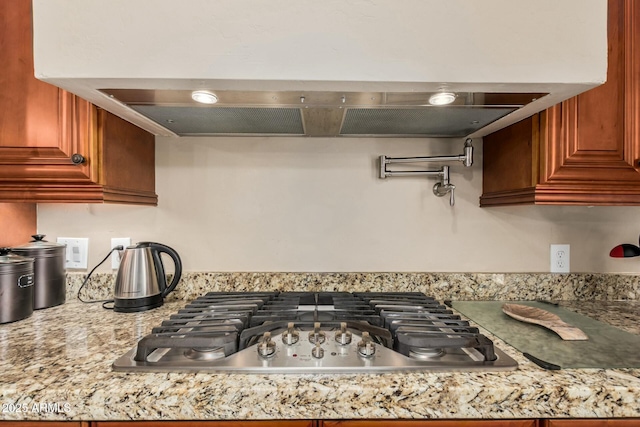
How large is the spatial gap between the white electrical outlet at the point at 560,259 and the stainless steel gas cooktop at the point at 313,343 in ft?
2.12

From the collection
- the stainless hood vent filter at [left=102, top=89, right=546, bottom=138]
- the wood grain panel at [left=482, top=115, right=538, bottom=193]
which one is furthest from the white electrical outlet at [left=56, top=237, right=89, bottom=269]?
the wood grain panel at [left=482, top=115, right=538, bottom=193]

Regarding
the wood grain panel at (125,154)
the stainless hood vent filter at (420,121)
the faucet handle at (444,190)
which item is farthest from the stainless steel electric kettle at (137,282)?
the faucet handle at (444,190)

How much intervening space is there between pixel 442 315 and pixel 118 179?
1110 mm

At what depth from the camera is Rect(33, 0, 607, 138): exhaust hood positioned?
0.72 m

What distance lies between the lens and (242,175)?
1.26m

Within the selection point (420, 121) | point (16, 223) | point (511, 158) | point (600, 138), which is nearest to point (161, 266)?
point (16, 223)

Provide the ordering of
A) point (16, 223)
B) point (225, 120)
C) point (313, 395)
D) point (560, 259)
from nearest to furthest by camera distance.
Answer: point (313, 395) < point (225, 120) < point (16, 223) < point (560, 259)

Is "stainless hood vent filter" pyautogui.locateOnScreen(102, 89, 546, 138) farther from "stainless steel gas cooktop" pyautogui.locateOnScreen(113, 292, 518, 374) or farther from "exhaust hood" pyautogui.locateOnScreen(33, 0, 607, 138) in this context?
"stainless steel gas cooktop" pyautogui.locateOnScreen(113, 292, 518, 374)

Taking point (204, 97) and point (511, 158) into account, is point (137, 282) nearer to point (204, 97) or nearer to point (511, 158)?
point (204, 97)

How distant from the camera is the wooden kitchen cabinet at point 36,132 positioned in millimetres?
917

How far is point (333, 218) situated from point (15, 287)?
106 cm

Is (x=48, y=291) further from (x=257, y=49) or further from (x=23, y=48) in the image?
(x=257, y=49)

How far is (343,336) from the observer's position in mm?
759

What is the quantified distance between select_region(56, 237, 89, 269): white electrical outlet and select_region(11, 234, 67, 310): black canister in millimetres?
80
